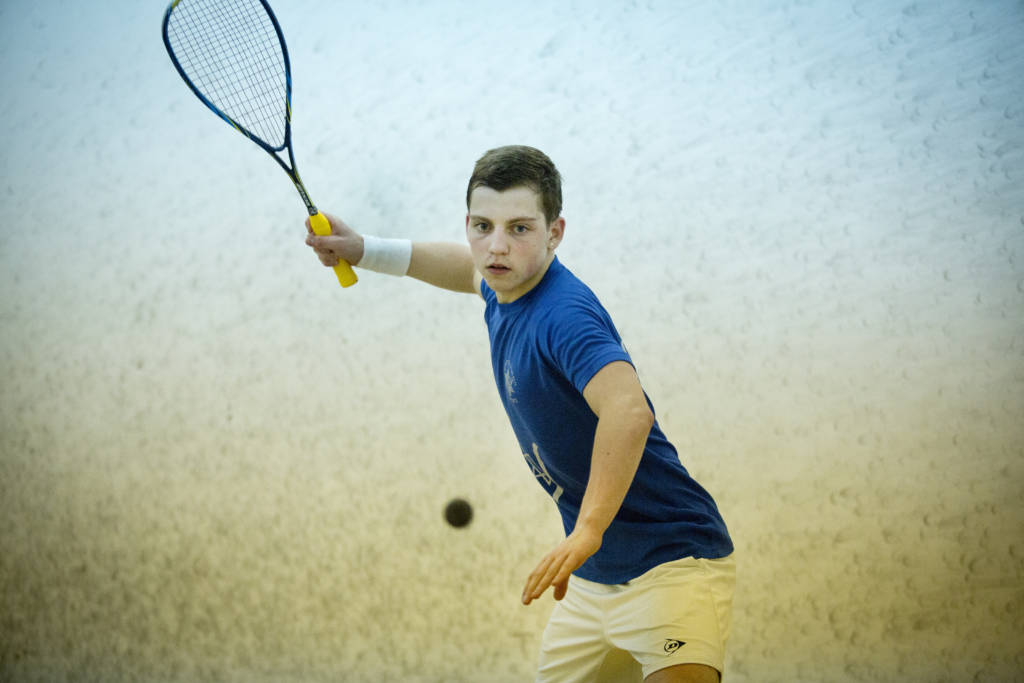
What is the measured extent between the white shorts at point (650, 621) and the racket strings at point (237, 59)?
1347 mm

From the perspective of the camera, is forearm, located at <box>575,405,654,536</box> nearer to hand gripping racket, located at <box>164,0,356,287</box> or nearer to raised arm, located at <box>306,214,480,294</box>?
raised arm, located at <box>306,214,480,294</box>

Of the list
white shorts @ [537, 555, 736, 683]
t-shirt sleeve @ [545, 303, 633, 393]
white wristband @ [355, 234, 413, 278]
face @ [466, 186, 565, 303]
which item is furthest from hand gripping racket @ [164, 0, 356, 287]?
white shorts @ [537, 555, 736, 683]

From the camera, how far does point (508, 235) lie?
1247mm

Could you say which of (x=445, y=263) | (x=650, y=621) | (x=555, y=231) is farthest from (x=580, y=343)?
(x=445, y=263)

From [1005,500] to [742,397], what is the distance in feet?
2.29

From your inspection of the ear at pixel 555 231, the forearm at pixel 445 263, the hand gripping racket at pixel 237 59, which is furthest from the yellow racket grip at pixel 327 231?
the ear at pixel 555 231

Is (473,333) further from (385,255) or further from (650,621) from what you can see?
(650,621)

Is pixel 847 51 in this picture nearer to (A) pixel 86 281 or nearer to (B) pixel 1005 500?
(B) pixel 1005 500

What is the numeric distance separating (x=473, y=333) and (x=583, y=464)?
3.33ft

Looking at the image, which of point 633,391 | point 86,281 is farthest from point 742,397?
point 86,281

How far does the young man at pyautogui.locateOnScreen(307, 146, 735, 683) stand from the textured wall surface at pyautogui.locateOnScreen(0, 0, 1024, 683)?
0.83 meters

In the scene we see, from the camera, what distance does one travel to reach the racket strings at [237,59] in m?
1.89

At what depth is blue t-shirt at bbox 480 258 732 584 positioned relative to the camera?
1.19m

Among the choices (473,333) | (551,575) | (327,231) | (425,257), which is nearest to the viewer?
(551,575)
